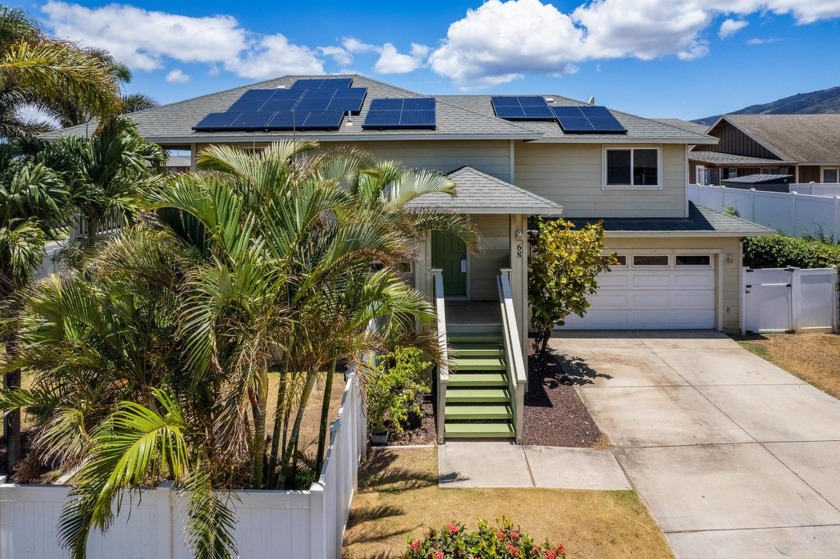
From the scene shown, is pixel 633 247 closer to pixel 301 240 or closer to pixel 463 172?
pixel 463 172

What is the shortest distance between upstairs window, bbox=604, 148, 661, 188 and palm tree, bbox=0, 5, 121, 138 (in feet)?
40.2

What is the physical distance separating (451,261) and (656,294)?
19.3 ft

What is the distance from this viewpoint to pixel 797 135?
32.0 metres

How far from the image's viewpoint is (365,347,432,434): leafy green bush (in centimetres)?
880

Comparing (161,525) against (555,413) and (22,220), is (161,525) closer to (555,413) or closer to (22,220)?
(22,220)

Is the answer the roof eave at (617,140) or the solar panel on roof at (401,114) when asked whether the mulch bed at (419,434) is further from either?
the roof eave at (617,140)

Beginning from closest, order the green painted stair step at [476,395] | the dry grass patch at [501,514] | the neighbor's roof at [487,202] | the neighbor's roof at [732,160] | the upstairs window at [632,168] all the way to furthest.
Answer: the dry grass patch at [501,514], the green painted stair step at [476,395], the neighbor's roof at [487,202], the upstairs window at [632,168], the neighbor's roof at [732,160]

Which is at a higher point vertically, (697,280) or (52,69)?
(52,69)

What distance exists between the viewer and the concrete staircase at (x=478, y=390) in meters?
9.59

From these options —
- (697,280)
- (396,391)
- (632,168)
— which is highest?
(632,168)

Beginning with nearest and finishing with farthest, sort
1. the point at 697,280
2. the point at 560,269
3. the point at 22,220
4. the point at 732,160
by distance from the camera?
the point at 22,220 → the point at 560,269 → the point at 697,280 → the point at 732,160

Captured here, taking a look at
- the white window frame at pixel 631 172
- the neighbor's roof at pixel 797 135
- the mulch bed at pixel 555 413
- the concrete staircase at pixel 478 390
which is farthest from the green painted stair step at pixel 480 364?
the neighbor's roof at pixel 797 135

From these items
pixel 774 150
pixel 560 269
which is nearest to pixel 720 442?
pixel 560 269

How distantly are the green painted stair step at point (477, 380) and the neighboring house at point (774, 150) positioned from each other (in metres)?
21.5
